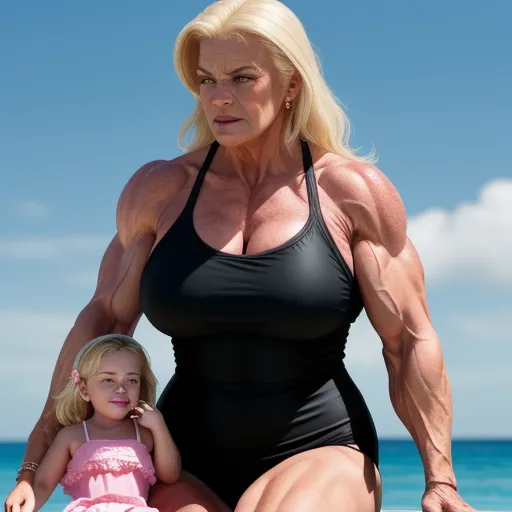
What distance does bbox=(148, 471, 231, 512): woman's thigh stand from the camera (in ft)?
10.1

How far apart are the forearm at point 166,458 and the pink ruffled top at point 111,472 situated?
0.09 feet

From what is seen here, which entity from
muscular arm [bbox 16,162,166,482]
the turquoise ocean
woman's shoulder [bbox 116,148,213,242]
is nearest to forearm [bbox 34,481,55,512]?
muscular arm [bbox 16,162,166,482]

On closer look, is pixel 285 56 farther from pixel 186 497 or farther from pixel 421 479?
pixel 421 479

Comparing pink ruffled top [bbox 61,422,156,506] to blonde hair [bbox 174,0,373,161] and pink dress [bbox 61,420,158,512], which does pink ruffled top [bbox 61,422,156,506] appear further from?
blonde hair [bbox 174,0,373,161]

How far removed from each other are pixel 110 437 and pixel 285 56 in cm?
134

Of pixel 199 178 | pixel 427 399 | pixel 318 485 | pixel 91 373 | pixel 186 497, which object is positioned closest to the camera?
pixel 318 485

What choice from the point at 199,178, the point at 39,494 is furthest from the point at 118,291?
the point at 39,494

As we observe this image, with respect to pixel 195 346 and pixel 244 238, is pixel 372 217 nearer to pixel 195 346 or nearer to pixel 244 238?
pixel 244 238

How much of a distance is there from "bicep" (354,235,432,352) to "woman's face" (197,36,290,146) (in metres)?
0.53

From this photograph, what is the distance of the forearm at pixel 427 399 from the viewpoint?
331 cm

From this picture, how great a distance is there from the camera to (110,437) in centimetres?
322

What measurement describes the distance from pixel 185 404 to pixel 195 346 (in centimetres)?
23

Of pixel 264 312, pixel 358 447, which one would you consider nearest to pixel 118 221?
pixel 264 312

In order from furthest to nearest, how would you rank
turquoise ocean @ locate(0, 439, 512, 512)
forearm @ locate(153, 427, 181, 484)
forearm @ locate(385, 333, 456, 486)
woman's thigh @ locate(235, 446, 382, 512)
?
turquoise ocean @ locate(0, 439, 512, 512)
forearm @ locate(385, 333, 456, 486)
forearm @ locate(153, 427, 181, 484)
woman's thigh @ locate(235, 446, 382, 512)
